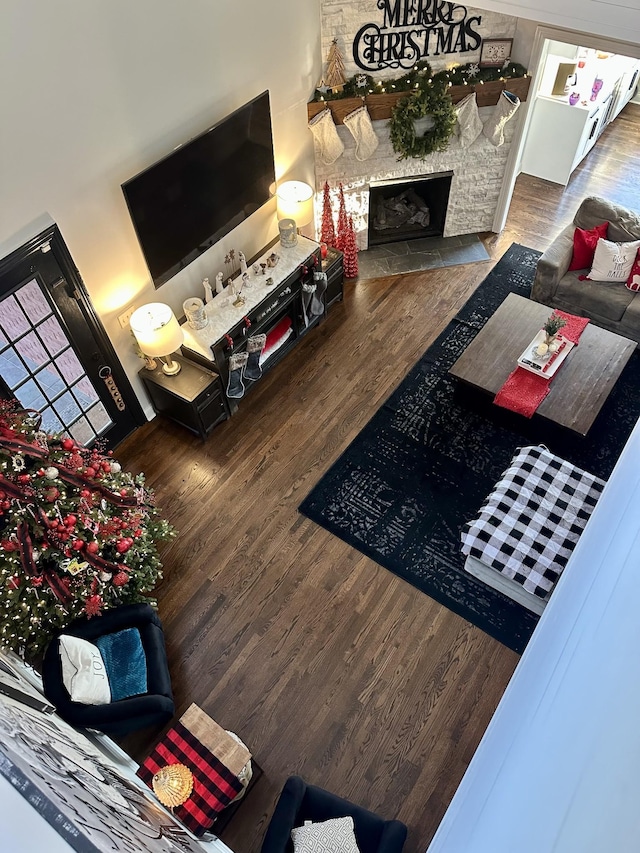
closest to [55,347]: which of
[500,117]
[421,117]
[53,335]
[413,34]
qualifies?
[53,335]

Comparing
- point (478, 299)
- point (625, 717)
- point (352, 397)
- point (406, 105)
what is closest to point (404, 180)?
point (406, 105)

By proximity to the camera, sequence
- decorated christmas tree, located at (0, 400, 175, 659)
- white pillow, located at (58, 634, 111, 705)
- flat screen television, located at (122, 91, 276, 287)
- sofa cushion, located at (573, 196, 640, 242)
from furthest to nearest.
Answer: sofa cushion, located at (573, 196, 640, 242)
flat screen television, located at (122, 91, 276, 287)
white pillow, located at (58, 634, 111, 705)
decorated christmas tree, located at (0, 400, 175, 659)

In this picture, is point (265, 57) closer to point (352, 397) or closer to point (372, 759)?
point (352, 397)

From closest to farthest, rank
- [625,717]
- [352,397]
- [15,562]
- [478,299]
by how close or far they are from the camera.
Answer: [625,717] → [15,562] → [352,397] → [478,299]

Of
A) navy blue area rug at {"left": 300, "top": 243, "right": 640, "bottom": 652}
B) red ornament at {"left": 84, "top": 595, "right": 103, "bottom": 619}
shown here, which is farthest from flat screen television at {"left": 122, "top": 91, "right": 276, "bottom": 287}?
red ornament at {"left": 84, "top": 595, "right": 103, "bottom": 619}

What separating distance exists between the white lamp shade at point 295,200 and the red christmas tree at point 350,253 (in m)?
0.57

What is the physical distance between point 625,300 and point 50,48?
14.6 ft

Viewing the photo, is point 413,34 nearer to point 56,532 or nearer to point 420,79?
point 420,79

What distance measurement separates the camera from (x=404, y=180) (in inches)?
221

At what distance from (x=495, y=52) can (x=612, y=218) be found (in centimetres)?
170

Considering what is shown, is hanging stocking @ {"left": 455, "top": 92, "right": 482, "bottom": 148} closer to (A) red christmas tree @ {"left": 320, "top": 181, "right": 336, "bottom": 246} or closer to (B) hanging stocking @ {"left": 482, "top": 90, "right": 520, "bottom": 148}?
(B) hanging stocking @ {"left": 482, "top": 90, "right": 520, "bottom": 148}

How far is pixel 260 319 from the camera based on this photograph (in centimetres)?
474

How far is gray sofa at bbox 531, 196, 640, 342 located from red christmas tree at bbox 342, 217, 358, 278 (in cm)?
168

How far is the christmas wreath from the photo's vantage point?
4934 millimetres
